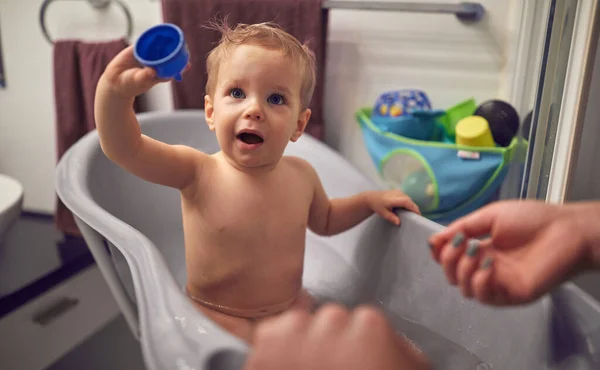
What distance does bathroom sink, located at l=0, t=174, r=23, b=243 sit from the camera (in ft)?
4.02

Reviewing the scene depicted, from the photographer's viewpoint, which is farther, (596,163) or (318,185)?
(318,185)

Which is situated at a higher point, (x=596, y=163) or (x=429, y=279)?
(x=596, y=163)

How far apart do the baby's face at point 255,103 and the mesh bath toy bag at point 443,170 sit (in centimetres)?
43

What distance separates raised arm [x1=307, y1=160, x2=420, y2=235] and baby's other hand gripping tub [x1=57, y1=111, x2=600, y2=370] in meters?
0.03

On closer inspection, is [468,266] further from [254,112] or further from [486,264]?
[254,112]

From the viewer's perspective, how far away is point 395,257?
0.90 m

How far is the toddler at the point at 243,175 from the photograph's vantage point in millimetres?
678

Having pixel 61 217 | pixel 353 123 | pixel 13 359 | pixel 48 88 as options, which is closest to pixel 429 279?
pixel 353 123

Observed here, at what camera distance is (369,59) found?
1.31m

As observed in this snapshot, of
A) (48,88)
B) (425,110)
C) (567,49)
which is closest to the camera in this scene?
(567,49)

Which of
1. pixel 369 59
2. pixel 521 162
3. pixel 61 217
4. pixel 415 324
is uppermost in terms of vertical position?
pixel 369 59

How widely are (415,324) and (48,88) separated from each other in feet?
4.73

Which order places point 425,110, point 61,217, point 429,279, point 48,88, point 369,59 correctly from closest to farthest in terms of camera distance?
point 429,279
point 425,110
point 369,59
point 61,217
point 48,88

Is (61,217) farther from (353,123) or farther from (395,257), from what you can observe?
(395,257)
